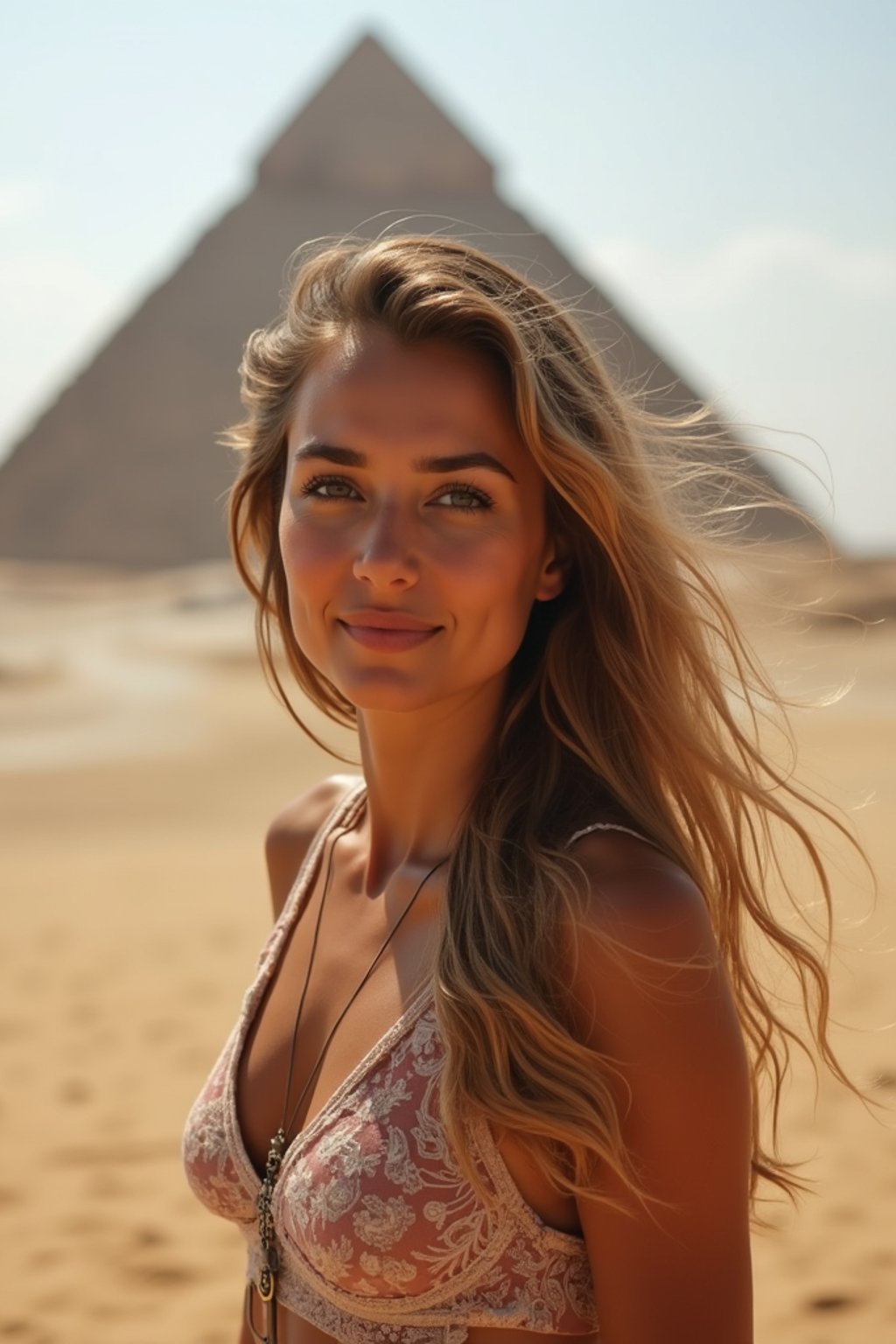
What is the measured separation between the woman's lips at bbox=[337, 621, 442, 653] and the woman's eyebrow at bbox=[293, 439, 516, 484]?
0.18 metres

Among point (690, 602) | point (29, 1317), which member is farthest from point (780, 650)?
point (29, 1317)

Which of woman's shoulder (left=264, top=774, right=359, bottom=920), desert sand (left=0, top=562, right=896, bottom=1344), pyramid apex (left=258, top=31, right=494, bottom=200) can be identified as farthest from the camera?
pyramid apex (left=258, top=31, right=494, bottom=200)

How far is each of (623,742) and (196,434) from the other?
91147 mm

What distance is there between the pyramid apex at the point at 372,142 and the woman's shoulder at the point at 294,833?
321 feet

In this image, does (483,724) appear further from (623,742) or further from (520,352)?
(520,352)

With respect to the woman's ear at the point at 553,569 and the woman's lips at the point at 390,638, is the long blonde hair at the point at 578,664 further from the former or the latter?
the woman's lips at the point at 390,638

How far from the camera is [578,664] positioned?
1.94 metres

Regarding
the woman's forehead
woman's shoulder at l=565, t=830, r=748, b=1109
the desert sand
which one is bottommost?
the desert sand

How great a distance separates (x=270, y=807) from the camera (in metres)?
11.7

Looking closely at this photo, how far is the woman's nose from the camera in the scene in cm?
172

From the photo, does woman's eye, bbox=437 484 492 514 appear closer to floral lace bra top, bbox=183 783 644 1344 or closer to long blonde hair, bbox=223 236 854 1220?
long blonde hair, bbox=223 236 854 1220

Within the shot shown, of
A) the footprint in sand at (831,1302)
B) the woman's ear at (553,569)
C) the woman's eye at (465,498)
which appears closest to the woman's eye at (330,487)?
the woman's eye at (465,498)

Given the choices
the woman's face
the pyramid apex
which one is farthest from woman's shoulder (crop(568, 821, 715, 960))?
the pyramid apex

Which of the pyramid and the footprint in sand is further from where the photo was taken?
the pyramid
